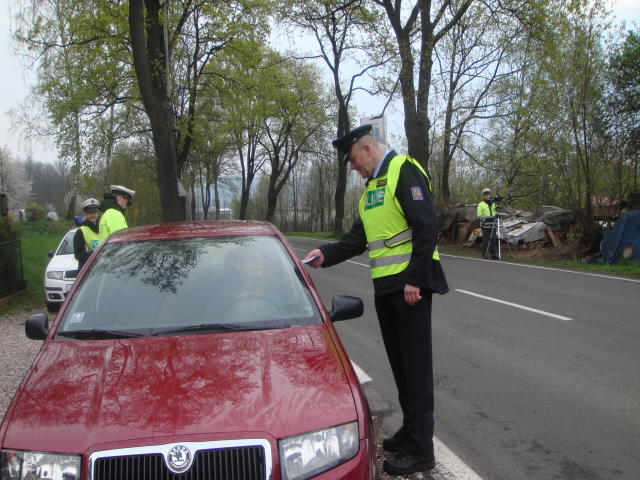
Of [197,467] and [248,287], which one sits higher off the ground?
[248,287]

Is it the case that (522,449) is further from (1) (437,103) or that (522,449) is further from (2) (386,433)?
(1) (437,103)

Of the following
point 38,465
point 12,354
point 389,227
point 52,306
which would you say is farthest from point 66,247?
point 38,465

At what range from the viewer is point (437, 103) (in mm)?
31703

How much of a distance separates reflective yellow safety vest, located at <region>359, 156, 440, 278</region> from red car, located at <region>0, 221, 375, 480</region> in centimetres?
37

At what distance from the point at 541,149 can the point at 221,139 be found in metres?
27.5

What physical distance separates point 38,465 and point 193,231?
7.11ft

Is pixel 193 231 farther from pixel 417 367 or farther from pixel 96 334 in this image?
pixel 417 367

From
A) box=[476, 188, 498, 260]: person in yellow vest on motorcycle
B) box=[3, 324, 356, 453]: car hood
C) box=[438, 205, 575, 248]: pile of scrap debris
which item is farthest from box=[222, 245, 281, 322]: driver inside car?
box=[438, 205, 575, 248]: pile of scrap debris

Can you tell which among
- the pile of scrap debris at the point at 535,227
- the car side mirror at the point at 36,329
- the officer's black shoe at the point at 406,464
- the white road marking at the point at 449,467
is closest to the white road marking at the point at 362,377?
the white road marking at the point at 449,467

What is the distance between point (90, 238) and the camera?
7203 mm

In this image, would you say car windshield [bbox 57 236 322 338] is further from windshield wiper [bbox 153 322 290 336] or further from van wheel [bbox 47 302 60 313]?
van wheel [bbox 47 302 60 313]

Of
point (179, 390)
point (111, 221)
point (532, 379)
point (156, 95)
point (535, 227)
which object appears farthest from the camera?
point (535, 227)

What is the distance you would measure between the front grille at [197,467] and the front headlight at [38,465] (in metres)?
0.11

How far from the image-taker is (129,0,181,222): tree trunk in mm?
13820
